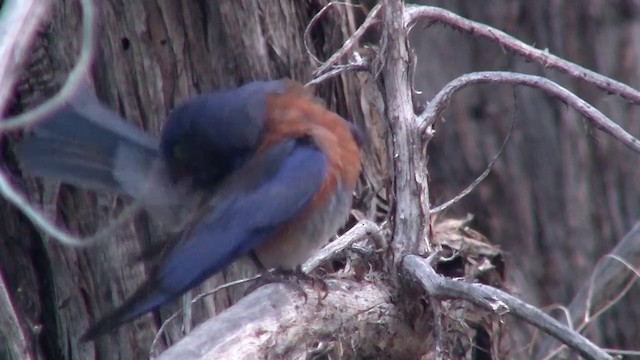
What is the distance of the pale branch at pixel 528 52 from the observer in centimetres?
296

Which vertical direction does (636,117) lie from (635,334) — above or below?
above

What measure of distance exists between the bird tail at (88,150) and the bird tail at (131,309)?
0.43 meters

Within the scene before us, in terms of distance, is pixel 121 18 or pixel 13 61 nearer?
pixel 13 61

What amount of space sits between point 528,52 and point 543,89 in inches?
6.4

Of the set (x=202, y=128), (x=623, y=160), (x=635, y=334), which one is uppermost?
(x=202, y=128)

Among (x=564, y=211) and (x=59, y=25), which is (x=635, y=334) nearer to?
(x=564, y=211)

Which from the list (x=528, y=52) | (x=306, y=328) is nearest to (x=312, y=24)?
(x=528, y=52)

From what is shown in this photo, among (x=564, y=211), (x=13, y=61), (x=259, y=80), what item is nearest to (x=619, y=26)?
(x=564, y=211)

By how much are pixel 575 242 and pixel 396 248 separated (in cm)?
204

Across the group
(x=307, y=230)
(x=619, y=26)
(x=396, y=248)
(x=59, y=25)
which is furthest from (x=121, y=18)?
(x=619, y=26)

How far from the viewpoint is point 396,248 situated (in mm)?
2959

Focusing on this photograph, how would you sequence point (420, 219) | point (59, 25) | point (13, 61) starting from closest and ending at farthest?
point (13, 61) < point (420, 219) < point (59, 25)

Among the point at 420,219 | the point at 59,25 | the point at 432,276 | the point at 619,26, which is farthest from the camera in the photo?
the point at 619,26

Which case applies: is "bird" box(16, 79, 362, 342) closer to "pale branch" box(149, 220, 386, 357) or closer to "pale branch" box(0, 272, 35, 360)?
"pale branch" box(149, 220, 386, 357)
